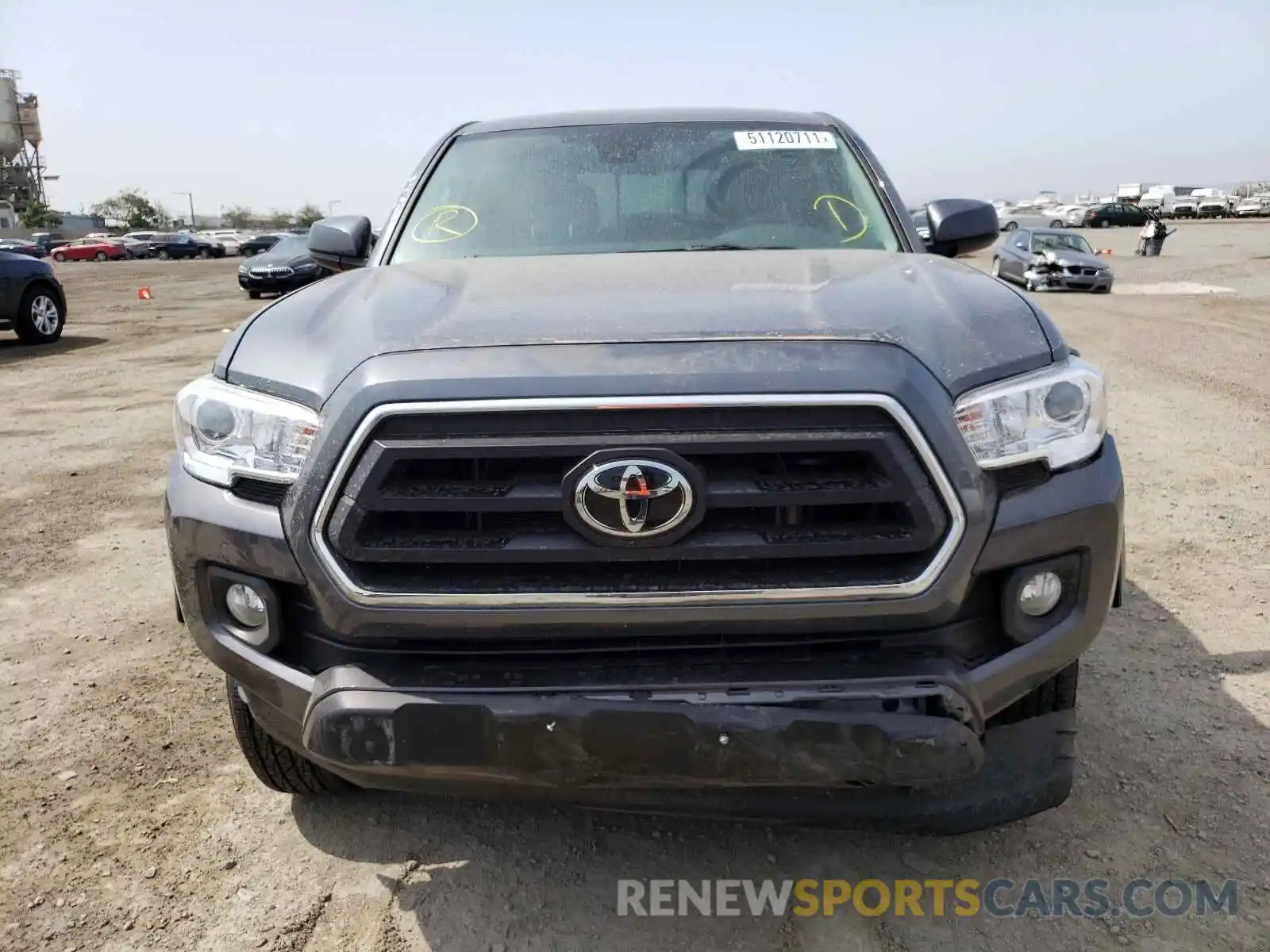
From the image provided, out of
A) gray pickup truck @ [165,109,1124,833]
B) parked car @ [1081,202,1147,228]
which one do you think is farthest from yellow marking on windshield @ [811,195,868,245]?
parked car @ [1081,202,1147,228]

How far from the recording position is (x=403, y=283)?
2635 mm

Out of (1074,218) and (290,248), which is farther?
(1074,218)

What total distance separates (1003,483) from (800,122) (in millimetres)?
2245

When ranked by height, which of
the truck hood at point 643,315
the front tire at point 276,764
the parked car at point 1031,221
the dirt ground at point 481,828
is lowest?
the dirt ground at point 481,828

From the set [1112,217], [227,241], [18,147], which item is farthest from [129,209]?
[1112,217]

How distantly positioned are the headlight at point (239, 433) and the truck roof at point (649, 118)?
1.97 metres

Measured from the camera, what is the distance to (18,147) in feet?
327

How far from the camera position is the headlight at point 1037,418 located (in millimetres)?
1964

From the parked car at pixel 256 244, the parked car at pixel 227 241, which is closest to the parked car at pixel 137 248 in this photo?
the parked car at pixel 227 241

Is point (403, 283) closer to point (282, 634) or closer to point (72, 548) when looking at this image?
point (282, 634)

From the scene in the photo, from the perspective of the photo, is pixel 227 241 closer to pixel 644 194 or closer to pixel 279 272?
pixel 279 272

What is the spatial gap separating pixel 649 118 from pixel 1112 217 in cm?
6136

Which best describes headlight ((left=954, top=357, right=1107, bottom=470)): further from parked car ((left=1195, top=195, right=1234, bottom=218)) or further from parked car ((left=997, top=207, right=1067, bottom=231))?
parked car ((left=1195, top=195, right=1234, bottom=218))

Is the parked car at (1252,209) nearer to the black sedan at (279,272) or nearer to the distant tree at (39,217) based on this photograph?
the black sedan at (279,272)
